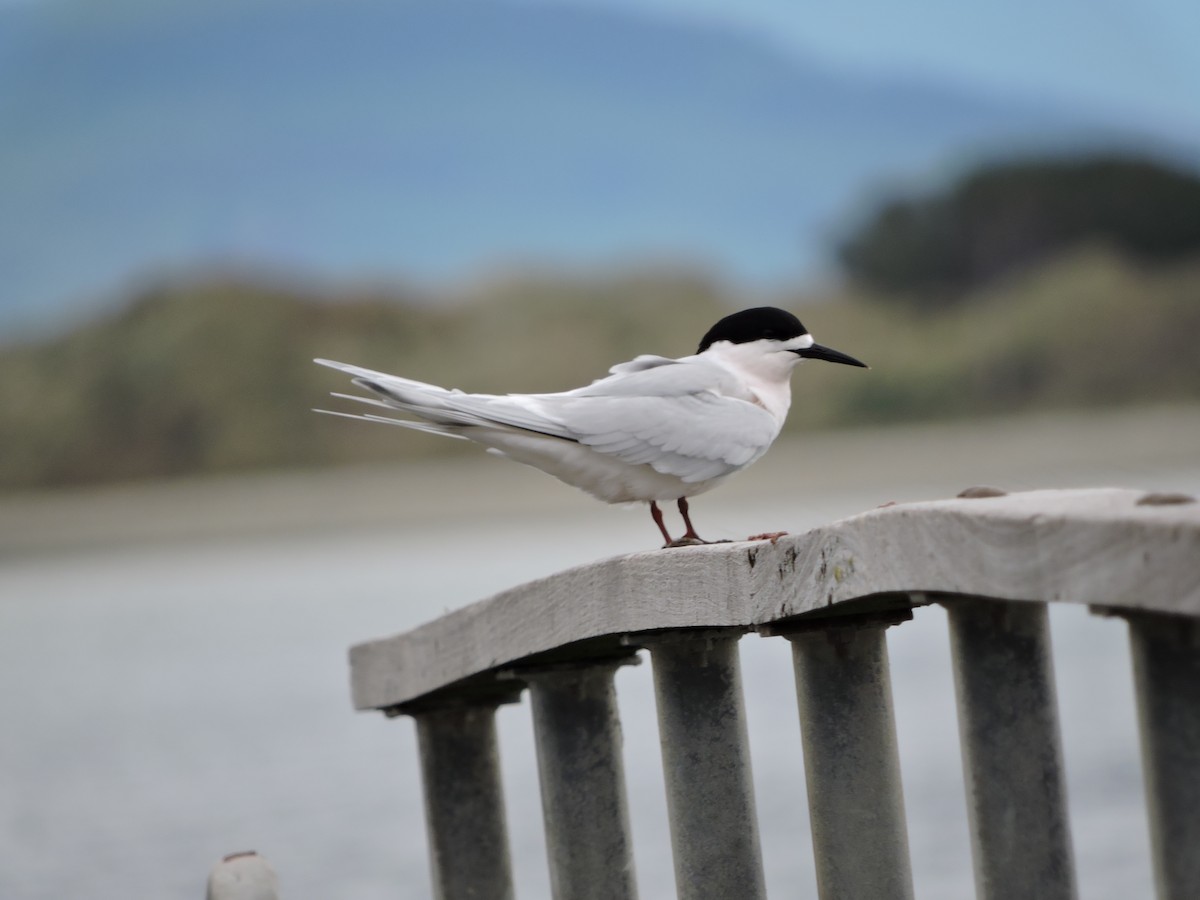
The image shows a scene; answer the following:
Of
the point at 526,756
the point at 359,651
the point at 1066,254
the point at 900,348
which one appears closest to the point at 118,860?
the point at 526,756

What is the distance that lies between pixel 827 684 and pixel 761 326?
1.41 metres

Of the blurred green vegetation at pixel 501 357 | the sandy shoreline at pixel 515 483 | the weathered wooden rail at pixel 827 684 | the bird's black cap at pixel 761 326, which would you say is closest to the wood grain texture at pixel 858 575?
the weathered wooden rail at pixel 827 684

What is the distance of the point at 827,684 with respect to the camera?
270 centimetres

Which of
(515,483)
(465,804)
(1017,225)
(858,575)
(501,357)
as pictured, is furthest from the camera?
(1017,225)

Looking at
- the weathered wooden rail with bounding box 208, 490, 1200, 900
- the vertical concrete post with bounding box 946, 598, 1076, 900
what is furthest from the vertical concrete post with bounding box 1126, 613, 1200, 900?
the vertical concrete post with bounding box 946, 598, 1076, 900

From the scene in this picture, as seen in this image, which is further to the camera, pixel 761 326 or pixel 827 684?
pixel 761 326

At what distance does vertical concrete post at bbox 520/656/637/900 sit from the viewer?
3328mm

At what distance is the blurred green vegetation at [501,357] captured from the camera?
49281mm

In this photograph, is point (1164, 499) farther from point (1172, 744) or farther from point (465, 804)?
point (465, 804)

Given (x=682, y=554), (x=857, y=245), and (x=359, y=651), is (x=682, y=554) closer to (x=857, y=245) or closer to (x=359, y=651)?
(x=359, y=651)

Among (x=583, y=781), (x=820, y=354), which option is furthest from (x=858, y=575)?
(x=820, y=354)

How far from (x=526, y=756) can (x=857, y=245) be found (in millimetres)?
51478

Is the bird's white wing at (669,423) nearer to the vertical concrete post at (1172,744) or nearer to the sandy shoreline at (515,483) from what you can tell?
the vertical concrete post at (1172,744)

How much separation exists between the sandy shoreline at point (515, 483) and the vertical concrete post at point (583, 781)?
29.9 metres
